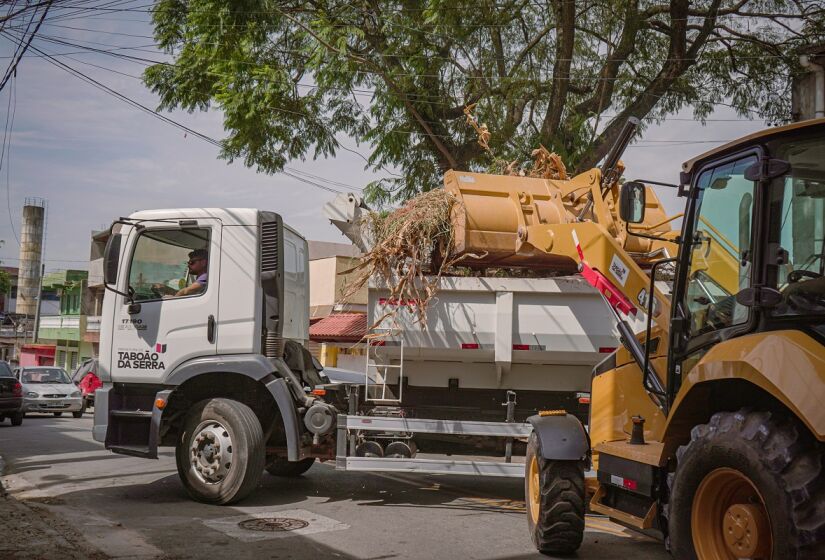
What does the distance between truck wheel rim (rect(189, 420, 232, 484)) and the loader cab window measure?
15.8 feet

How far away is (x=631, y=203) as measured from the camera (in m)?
5.76

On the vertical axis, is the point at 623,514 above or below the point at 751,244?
below

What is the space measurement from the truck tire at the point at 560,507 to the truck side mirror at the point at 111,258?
4.93 meters

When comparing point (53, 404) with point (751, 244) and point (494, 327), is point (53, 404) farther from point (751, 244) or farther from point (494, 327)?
point (751, 244)

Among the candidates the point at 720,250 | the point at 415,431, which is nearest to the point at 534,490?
the point at 415,431

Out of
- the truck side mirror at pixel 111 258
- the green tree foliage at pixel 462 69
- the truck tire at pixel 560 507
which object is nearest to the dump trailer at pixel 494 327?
the truck tire at pixel 560 507

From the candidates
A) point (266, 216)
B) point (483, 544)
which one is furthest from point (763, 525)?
point (266, 216)

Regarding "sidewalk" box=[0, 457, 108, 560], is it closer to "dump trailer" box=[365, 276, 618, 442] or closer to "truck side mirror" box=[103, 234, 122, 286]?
"truck side mirror" box=[103, 234, 122, 286]

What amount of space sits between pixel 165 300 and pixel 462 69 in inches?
339

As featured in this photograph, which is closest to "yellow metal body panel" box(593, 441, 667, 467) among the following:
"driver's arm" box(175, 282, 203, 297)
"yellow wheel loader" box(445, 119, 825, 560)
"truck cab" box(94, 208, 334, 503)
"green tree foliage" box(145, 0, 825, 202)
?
"yellow wheel loader" box(445, 119, 825, 560)

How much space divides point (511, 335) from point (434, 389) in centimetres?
109

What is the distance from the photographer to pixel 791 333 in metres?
4.19

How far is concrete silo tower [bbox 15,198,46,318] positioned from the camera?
6612 cm

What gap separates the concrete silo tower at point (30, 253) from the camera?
66125mm
